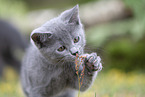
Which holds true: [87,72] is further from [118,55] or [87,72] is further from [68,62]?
[118,55]

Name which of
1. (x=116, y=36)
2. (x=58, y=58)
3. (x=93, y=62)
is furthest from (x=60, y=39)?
(x=116, y=36)

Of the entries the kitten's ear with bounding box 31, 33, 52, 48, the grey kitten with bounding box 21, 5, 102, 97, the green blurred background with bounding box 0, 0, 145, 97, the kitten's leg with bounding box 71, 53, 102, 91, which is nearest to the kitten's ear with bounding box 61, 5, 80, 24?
the grey kitten with bounding box 21, 5, 102, 97

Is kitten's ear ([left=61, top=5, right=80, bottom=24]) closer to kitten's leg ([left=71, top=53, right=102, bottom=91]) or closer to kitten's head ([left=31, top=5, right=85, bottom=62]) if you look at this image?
kitten's head ([left=31, top=5, right=85, bottom=62])

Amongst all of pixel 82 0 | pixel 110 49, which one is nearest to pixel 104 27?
pixel 110 49

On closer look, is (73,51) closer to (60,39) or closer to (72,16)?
(60,39)

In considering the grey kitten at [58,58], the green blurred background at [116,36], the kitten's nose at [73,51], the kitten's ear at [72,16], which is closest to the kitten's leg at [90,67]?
the grey kitten at [58,58]

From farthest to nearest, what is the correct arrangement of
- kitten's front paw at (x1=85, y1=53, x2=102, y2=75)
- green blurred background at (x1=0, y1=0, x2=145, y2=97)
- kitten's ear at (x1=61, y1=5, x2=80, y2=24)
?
1. green blurred background at (x1=0, y1=0, x2=145, y2=97)
2. kitten's ear at (x1=61, y1=5, x2=80, y2=24)
3. kitten's front paw at (x1=85, y1=53, x2=102, y2=75)

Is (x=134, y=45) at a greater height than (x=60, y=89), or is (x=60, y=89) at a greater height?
(x=134, y=45)
